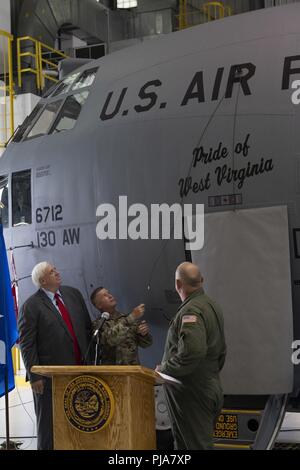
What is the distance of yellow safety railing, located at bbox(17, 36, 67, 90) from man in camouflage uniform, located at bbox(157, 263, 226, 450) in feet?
49.9

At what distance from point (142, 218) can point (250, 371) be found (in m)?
1.79

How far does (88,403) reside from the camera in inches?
214

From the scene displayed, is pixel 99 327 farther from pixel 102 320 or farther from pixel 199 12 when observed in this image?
pixel 199 12

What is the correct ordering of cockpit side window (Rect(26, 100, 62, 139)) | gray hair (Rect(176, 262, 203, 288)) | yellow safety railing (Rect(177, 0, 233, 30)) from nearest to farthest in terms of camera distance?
1. gray hair (Rect(176, 262, 203, 288))
2. cockpit side window (Rect(26, 100, 62, 139))
3. yellow safety railing (Rect(177, 0, 233, 30))

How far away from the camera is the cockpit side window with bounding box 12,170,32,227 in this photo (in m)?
8.58

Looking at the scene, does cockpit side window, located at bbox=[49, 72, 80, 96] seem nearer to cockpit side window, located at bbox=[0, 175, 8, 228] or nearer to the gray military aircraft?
the gray military aircraft

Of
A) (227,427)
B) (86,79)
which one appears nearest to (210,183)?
(227,427)

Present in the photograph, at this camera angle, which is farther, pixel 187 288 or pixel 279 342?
pixel 279 342

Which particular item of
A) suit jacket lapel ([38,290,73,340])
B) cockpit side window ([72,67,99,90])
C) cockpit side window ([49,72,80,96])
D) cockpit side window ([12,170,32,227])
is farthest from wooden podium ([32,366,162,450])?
cockpit side window ([49,72,80,96])

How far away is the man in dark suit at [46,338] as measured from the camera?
7121mm

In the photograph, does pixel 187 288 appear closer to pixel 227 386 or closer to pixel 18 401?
pixel 227 386

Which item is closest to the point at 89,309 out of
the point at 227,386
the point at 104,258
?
the point at 104,258

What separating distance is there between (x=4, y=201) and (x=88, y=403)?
417cm
